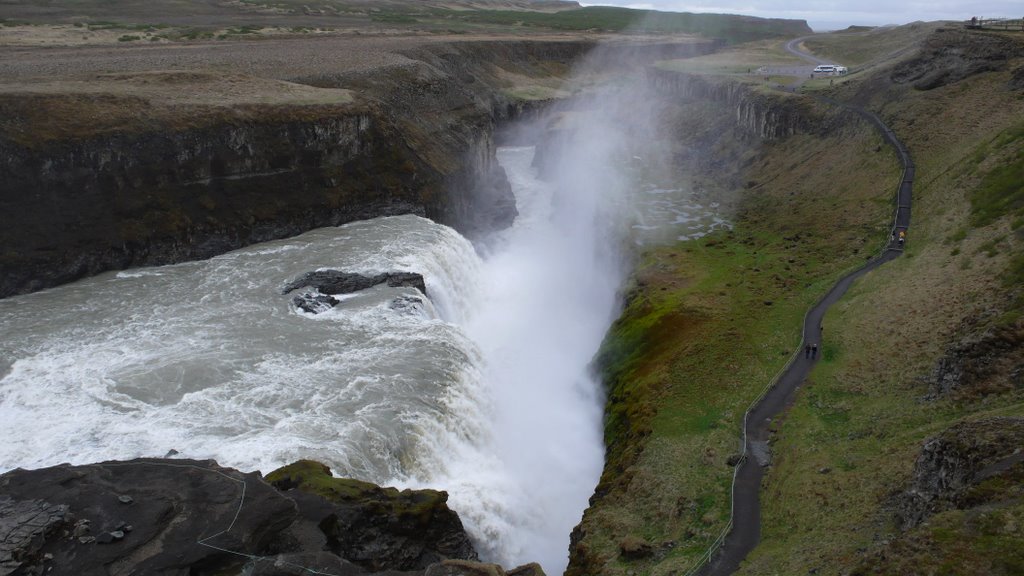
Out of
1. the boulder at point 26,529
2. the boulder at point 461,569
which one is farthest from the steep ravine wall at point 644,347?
the boulder at point 26,529

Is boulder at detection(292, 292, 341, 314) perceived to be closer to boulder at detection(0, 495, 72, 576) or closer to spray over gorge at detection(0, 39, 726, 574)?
spray over gorge at detection(0, 39, 726, 574)

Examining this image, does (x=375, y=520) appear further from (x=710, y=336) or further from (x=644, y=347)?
(x=710, y=336)

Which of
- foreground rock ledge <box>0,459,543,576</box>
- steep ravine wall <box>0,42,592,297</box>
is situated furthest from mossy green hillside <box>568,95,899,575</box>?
steep ravine wall <box>0,42,592,297</box>

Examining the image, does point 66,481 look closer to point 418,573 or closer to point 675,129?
point 418,573

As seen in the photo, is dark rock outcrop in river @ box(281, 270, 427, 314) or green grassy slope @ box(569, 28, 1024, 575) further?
dark rock outcrop in river @ box(281, 270, 427, 314)

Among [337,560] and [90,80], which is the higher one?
[90,80]

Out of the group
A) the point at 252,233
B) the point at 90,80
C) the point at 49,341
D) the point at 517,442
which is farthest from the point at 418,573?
the point at 90,80

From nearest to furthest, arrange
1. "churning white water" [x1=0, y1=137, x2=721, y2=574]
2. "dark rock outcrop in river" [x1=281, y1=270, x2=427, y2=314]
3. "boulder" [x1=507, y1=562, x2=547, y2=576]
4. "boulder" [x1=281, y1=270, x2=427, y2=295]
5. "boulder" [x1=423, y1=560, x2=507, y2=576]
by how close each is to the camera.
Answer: "boulder" [x1=423, y1=560, x2=507, y2=576] < "boulder" [x1=507, y1=562, x2=547, y2=576] < "churning white water" [x1=0, y1=137, x2=721, y2=574] < "dark rock outcrop in river" [x1=281, y1=270, x2=427, y2=314] < "boulder" [x1=281, y1=270, x2=427, y2=295]

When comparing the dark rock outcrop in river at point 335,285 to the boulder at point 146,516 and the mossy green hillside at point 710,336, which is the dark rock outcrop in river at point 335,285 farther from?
the boulder at point 146,516
